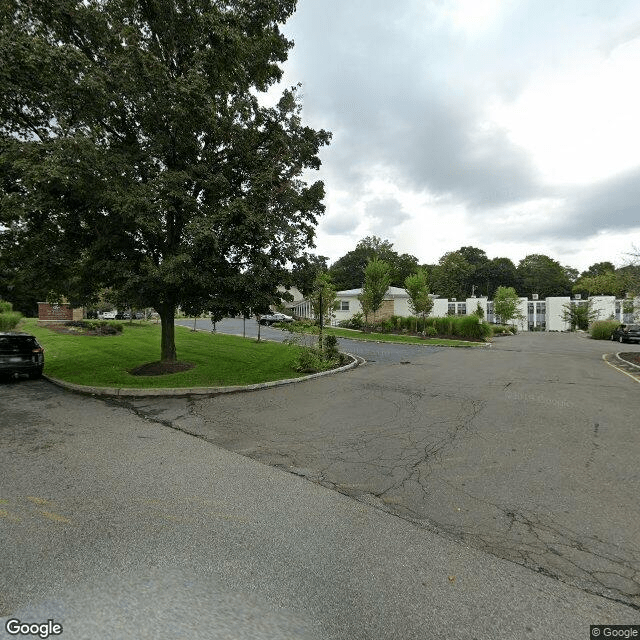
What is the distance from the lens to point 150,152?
30.1 feet

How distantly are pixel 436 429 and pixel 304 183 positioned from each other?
307 inches

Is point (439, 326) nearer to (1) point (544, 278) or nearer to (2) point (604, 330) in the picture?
(2) point (604, 330)

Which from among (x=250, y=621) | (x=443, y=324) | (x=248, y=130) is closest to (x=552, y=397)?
(x=250, y=621)

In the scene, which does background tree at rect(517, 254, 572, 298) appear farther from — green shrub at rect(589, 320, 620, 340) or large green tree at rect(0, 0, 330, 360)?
large green tree at rect(0, 0, 330, 360)

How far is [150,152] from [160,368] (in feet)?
19.8

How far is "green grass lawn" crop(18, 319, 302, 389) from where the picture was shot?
31.6 ft

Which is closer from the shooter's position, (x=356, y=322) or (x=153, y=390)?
(x=153, y=390)

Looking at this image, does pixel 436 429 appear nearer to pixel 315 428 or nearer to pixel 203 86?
pixel 315 428

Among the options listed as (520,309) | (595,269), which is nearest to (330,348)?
(520,309)

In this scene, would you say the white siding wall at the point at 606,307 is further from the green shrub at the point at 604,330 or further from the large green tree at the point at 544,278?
the large green tree at the point at 544,278

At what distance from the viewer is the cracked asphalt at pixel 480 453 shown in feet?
9.73

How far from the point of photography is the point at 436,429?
19.6 ft

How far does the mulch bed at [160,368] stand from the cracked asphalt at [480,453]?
Answer: 9.54ft

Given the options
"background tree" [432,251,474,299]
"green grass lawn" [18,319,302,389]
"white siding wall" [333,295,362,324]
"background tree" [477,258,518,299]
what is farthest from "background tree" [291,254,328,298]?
"background tree" [477,258,518,299]
